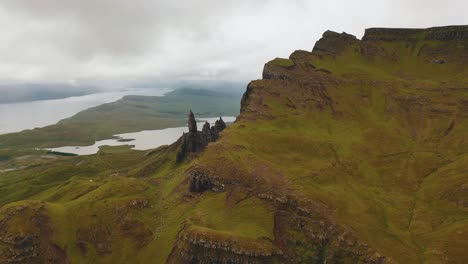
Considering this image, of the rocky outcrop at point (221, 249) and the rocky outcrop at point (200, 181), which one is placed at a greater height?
the rocky outcrop at point (200, 181)

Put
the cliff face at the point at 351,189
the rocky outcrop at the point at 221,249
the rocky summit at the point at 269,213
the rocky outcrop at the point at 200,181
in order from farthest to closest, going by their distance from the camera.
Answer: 1. the rocky outcrop at the point at 200,181
2. the cliff face at the point at 351,189
3. the rocky summit at the point at 269,213
4. the rocky outcrop at the point at 221,249

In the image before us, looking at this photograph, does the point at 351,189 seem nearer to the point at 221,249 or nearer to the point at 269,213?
the point at 269,213

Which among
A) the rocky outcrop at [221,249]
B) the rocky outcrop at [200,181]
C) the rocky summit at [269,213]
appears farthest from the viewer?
the rocky outcrop at [200,181]

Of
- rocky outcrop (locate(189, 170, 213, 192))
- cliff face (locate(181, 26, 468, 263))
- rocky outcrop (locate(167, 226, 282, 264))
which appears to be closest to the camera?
rocky outcrop (locate(167, 226, 282, 264))

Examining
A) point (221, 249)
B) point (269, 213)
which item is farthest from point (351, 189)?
point (221, 249)

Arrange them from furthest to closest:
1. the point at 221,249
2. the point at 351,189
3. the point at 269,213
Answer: the point at 351,189
the point at 269,213
the point at 221,249

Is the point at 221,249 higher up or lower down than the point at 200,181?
lower down

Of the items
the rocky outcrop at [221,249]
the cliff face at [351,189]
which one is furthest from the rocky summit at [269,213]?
the cliff face at [351,189]

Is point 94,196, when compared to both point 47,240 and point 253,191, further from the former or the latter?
point 253,191

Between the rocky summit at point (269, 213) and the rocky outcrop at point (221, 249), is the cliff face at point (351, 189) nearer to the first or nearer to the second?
the rocky summit at point (269, 213)

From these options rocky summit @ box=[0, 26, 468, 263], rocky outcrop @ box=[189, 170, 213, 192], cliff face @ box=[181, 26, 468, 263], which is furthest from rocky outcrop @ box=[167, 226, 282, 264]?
rocky outcrop @ box=[189, 170, 213, 192]

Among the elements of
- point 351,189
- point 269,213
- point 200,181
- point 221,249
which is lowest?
point 221,249

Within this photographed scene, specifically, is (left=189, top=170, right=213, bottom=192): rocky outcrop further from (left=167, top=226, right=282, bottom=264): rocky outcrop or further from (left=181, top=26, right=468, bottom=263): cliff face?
(left=167, top=226, right=282, bottom=264): rocky outcrop

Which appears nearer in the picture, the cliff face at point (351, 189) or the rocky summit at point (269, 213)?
the rocky summit at point (269, 213)
